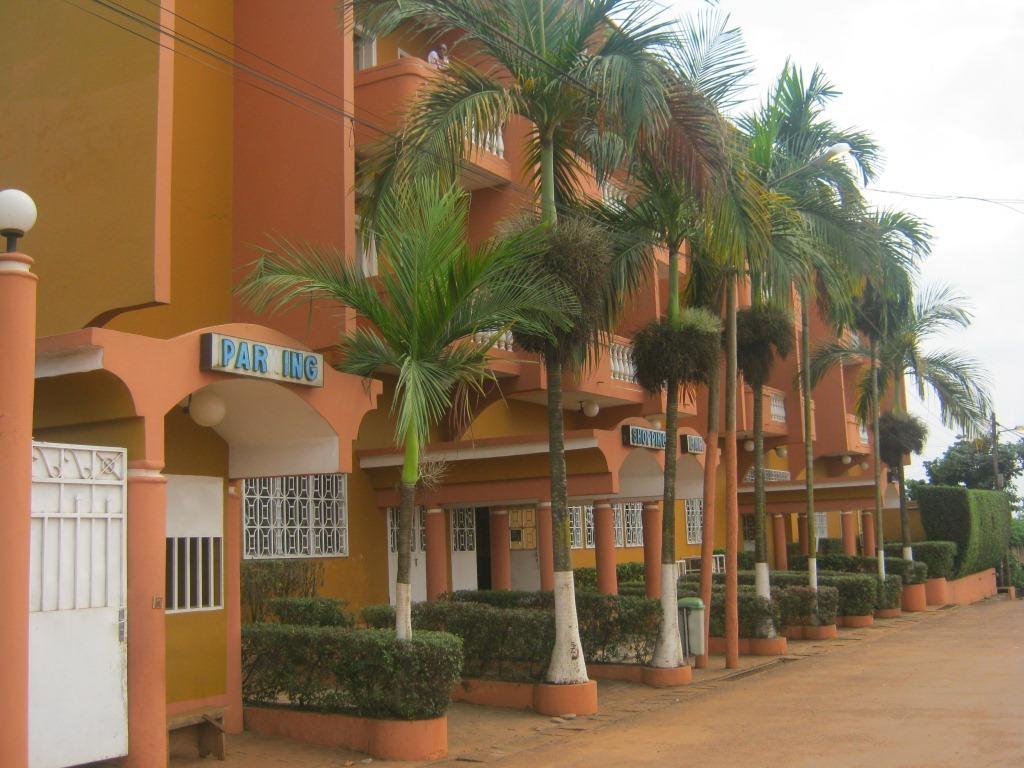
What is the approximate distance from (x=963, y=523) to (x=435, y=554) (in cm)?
2225

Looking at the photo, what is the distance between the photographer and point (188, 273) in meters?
13.4

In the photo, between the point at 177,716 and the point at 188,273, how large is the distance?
6072 millimetres

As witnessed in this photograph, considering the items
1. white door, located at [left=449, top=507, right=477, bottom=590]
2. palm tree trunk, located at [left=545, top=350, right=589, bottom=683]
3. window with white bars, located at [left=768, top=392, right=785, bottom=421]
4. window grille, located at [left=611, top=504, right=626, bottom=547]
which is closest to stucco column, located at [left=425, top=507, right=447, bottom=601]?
white door, located at [left=449, top=507, right=477, bottom=590]

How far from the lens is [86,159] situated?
32.9 ft

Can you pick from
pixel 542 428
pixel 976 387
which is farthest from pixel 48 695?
pixel 976 387

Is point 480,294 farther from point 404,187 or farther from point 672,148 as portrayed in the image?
point 672,148

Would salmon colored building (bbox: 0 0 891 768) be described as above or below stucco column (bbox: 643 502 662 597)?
above

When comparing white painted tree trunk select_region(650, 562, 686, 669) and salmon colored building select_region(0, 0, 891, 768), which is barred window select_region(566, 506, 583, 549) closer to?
salmon colored building select_region(0, 0, 891, 768)

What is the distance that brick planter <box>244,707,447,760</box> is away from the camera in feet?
30.8

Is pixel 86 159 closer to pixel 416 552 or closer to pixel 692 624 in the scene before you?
pixel 416 552

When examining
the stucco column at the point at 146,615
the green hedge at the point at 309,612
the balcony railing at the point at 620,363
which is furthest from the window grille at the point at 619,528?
the stucco column at the point at 146,615

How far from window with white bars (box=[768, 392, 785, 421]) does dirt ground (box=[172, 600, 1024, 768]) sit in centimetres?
1169

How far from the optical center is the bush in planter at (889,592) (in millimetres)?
24062

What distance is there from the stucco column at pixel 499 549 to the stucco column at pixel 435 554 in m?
1.84
